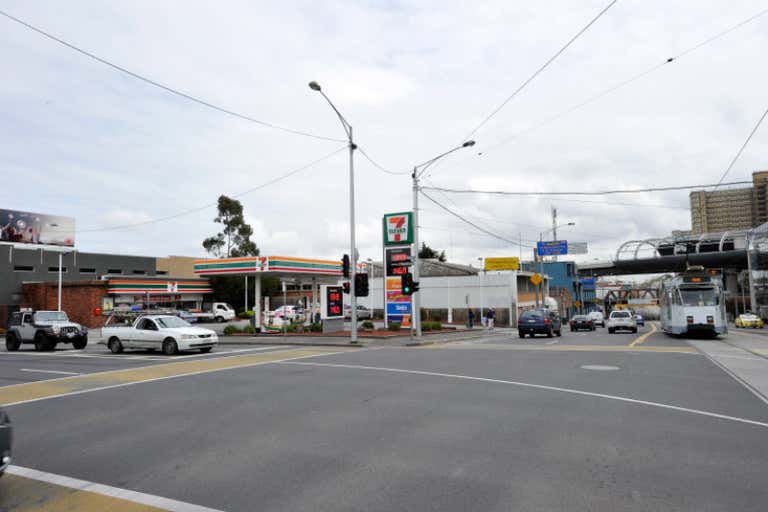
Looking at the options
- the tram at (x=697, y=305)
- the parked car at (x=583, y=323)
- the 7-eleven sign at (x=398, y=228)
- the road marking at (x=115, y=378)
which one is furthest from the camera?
the parked car at (x=583, y=323)

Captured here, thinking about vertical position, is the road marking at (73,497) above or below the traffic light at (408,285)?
below

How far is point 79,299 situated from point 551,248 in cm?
4603

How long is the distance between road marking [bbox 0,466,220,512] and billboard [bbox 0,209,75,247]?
208 feet

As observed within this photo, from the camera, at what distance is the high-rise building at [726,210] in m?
109

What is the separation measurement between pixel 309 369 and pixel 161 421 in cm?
651

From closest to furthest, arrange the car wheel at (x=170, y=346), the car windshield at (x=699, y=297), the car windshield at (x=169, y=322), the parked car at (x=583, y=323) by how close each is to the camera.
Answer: the car wheel at (x=170, y=346) < the car windshield at (x=169, y=322) < the car windshield at (x=699, y=297) < the parked car at (x=583, y=323)

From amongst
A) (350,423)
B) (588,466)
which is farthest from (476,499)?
(350,423)

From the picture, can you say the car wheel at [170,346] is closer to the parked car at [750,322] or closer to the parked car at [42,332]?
the parked car at [42,332]

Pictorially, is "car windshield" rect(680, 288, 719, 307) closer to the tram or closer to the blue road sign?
the tram

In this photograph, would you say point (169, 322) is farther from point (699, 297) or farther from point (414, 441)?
point (699, 297)

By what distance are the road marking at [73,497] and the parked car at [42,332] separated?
21131mm

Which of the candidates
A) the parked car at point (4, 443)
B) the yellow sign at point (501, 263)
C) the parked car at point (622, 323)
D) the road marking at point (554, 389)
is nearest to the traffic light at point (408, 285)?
the road marking at point (554, 389)

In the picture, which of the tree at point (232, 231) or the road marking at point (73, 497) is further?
the tree at point (232, 231)

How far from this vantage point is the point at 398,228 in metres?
32.8
